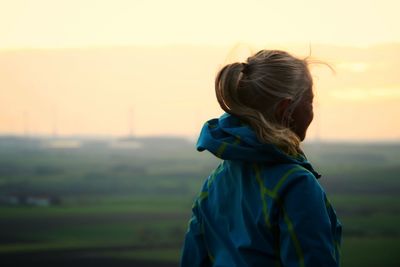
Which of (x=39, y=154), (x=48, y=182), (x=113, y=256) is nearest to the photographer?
(x=113, y=256)

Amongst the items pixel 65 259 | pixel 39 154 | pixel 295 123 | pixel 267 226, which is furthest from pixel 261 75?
pixel 39 154

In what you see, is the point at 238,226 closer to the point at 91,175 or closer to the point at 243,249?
the point at 243,249

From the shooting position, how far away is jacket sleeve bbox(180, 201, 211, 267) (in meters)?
1.46

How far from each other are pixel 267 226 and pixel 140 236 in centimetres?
1804

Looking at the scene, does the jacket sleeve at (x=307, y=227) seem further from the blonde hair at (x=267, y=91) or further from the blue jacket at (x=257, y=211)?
the blonde hair at (x=267, y=91)

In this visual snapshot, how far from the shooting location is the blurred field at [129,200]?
51.6 feet

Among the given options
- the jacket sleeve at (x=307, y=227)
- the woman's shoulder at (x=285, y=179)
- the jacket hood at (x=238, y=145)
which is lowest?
the jacket sleeve at (x=307, y=227)

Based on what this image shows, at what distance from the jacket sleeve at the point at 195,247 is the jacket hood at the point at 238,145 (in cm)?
18

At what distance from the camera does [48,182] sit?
1136 inches

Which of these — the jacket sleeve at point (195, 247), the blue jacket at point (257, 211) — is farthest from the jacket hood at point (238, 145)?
the jacket sleeve at point (195, 247)

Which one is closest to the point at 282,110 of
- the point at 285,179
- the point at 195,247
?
the point at 285,179

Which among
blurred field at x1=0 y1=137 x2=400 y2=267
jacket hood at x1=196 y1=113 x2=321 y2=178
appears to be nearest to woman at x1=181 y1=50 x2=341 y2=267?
jacket hood at x1=196 y1=113 x2=321 y2=178

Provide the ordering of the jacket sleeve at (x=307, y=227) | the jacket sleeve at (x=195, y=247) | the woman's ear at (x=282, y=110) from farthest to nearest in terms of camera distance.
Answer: the jacket sleeve at (x=195, y=247), the woman's ear at (x=282, y=110), the jacket sleeve at (x=307, y=227)

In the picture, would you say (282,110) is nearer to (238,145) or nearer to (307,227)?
(238,145)
